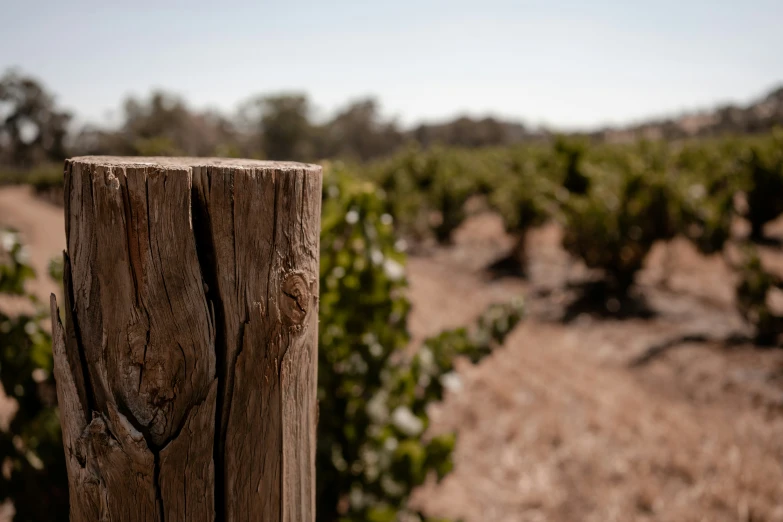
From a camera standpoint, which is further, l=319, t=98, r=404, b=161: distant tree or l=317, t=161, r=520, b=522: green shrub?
l=319, t=98, r=404, b=161: distant tree

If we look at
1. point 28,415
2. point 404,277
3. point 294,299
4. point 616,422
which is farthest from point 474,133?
point 294,299

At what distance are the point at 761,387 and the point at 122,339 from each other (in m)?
5.15

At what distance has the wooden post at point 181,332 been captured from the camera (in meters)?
0.91

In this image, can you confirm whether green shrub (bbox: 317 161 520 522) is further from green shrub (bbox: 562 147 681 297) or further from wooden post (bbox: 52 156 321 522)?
green shrub (bbox: 562 147 681 297)

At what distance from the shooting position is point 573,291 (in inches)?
302

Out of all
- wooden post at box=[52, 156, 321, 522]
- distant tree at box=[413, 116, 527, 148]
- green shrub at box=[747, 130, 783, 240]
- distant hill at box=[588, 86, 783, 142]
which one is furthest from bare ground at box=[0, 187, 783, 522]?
distant tree at box=[413, 116, 527, 148]

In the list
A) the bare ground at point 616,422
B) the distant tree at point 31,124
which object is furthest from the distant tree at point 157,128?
the bare ground at point 616,422

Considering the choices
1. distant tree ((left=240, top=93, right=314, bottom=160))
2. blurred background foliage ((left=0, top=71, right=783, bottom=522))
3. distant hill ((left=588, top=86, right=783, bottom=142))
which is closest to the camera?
blurred background foliage ((left=0, top=71, right=783, bottom=522))

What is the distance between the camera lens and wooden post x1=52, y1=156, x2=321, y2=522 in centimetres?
91

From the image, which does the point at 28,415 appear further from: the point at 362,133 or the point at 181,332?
the point at 362,133

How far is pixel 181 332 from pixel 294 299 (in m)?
0.21

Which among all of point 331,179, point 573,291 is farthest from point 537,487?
point 573,291

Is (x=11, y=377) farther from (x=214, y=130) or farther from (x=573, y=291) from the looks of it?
(x=214, y=130)

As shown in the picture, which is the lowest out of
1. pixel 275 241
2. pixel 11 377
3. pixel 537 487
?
pixel 537 487
